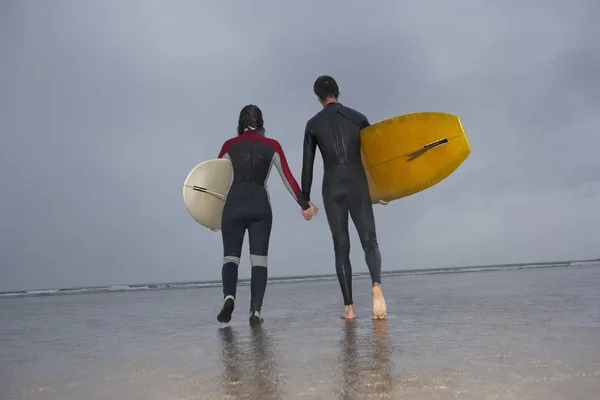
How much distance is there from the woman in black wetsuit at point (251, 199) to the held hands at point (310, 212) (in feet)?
0.14

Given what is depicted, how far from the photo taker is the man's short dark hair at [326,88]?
512 centimetres

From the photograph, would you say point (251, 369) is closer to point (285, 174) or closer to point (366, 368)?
point (366, 368)

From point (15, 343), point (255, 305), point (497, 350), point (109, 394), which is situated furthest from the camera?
point (255, 305)

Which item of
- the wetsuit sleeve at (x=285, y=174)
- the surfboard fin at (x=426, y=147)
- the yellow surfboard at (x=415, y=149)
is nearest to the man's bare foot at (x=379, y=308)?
the wetsuit sleeve at (x=285, y=174)

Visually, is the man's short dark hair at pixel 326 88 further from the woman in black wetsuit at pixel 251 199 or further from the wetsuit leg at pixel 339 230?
the wetsuit leg at pixel 339 230

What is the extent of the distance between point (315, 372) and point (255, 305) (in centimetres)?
244

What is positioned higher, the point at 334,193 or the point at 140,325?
the point at 334,193

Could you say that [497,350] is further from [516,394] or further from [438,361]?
[516,394]

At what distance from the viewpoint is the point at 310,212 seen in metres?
4.89

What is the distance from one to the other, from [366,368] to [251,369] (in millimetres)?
501

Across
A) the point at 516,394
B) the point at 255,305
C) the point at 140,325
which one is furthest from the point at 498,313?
the point at 140,325

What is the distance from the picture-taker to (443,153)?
521 cm

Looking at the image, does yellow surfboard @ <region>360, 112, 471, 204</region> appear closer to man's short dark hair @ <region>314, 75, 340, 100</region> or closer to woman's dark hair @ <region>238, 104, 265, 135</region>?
man's short dark hair @ <region>314, 75, 340, 100</region>

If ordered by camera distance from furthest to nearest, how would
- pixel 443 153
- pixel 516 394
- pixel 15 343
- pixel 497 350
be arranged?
pixel 443 153, pixel 15 343, pixel 497 350, pixel 516 394
